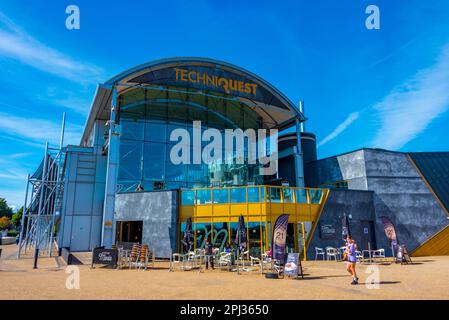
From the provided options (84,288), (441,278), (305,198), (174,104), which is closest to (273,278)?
(441,278)

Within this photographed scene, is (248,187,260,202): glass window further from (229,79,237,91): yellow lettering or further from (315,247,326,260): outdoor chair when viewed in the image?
(229,79,237,91): yellow lettering

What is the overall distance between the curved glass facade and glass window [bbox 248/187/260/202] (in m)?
8.08

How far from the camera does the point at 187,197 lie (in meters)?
21.2

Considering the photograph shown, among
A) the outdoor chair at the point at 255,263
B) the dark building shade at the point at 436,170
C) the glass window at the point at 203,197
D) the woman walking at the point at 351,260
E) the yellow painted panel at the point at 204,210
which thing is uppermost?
the dark building shade at the point at 436,170

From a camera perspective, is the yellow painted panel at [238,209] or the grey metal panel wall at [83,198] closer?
the yellow painted panel at [238,209]

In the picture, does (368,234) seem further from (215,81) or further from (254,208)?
(215,81)

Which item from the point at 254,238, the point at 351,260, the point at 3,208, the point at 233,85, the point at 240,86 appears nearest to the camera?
the point at 351,260

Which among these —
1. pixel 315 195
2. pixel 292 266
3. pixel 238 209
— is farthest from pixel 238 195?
pixel 292 266

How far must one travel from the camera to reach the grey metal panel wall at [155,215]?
20.5m

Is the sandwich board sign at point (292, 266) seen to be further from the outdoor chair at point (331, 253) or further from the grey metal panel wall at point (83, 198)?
the grey metal panel wall at point (83, 198)

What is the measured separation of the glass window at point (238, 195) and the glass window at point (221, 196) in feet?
1.25

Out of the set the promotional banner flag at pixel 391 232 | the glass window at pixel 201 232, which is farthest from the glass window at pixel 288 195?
the promotional banner flag at pixel 391 232

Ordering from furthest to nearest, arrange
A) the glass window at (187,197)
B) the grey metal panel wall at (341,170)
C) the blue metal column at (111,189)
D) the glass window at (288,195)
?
the grey metal panel wall at (341,170) → the glass window at (187,197) → the glass window at (288,195) → the blue metal column at (111,189)

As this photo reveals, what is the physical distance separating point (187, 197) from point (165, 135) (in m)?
8.12
